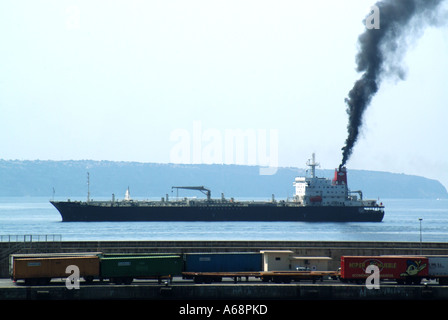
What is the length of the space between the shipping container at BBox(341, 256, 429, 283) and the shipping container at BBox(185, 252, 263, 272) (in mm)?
5461

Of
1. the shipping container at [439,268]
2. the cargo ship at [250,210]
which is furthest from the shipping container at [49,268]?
the cargo ship at [250,210]

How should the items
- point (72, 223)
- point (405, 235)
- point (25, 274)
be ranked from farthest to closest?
point (72, 223)
point (405, 235)
point (25, 274)

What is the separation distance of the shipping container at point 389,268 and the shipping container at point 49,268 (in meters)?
14.8

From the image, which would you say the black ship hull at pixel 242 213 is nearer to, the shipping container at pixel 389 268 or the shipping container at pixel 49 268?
the shipping container at pixel 49 268

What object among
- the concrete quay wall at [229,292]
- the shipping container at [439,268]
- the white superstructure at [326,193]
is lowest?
the concrete quay wall at [229,292]

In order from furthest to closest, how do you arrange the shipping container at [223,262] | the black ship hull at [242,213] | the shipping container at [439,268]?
the black ship hull at [242,213], the shipping container at [223,262], the shipping container at [439,268]

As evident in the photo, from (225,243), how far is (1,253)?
1628cm

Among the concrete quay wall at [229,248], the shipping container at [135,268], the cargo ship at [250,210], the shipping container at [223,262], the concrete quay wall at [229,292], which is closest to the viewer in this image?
the concrete quay wall at [229,292]

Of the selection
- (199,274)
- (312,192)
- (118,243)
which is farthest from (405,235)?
(199,274)

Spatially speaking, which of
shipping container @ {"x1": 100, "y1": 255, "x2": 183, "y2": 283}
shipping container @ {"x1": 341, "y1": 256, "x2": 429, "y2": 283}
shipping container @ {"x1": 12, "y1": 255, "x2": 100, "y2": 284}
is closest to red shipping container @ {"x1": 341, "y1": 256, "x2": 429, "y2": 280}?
shipping container @ {"x1": 341, "y1": 256, "x2": 429, "y2": 283}

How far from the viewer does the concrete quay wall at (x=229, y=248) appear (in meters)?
50.4
